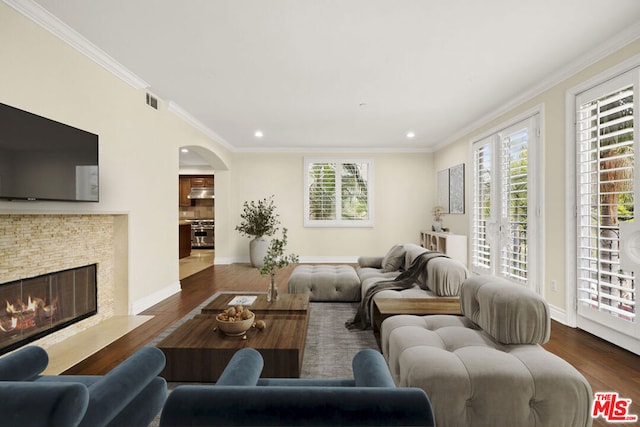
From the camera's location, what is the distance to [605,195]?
2902 millimetres

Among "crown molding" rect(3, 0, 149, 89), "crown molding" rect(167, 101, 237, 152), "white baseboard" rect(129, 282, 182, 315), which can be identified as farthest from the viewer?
"crown molding" rect(167, 101, 237, 152)

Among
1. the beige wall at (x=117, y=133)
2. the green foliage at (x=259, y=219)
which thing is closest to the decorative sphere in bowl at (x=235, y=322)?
the beige wall at (x=117, y=133)

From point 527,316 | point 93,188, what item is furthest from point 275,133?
point 527,316

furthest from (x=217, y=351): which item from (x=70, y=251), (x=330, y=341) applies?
(x=70, y=251)

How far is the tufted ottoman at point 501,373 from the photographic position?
1466 millimetres

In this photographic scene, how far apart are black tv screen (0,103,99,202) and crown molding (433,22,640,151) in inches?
185

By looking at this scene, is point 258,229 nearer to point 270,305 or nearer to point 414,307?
point 270,305

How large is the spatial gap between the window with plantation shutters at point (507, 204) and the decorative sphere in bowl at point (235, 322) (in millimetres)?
3434

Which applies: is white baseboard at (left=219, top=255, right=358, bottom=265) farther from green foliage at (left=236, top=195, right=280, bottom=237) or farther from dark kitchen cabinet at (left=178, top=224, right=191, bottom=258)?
dark kitchen cabinet at (left=178, top=224, right=191, bottom=258)

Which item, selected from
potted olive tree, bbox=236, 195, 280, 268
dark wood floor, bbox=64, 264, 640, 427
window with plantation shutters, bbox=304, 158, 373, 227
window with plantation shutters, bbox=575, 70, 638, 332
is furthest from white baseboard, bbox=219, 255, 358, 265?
window with plantation shutters, bbox=575, 70, 638, 332

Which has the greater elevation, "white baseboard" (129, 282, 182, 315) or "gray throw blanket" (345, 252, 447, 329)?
"gray throw blanket" (345, 252, 447, 329)

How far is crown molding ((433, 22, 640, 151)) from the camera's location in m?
2.67

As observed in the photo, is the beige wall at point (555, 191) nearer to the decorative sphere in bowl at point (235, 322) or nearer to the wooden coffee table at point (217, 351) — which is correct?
the wooden coffee table at point (217, 351)

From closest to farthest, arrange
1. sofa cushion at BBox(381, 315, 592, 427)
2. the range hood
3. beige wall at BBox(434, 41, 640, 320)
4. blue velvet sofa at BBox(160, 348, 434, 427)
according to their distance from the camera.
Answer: blue velvet sofa at BBox(160, 348, 434, 427) → sofa cushion at BBox(381, 315, 592, 427) → beige wall at BBox(434, 41, 640, 320) → the range hood
